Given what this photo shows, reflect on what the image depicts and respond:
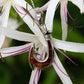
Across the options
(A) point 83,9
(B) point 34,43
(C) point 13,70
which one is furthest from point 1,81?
(A) point 83,9

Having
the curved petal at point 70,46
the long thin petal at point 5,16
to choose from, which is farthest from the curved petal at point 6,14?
the curved petal at point 70,46

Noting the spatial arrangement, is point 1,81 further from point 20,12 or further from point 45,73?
point 20,12

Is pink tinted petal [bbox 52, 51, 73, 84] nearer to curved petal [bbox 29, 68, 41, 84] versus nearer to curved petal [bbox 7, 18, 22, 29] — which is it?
curved petal [bbox 29, 68, 41, 84]

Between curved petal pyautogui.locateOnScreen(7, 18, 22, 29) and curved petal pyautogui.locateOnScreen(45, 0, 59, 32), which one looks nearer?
curved petal pyautogui.locateOnScreen(45, 0, 59, 32)

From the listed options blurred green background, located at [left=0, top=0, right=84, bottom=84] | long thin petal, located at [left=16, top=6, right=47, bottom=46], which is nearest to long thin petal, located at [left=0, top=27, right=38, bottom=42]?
long thin petal, located at [left=16, top=6, right=47, bottom=46]

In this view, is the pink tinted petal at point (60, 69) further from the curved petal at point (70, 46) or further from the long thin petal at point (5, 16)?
the long thin petal at point (5, 16)

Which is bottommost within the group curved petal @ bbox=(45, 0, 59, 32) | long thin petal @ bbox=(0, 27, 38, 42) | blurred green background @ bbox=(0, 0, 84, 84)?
blurred green background @ bbox=(0, 0, 84, 84)

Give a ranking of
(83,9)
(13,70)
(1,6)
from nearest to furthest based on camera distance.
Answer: (83,9), (1,6), (13,70)
